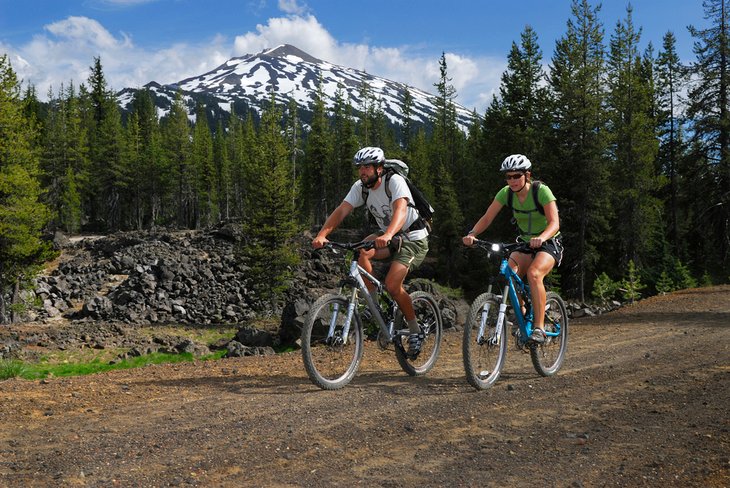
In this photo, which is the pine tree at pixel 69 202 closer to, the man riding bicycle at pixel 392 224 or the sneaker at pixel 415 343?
the man riding bicycle at pixel 392 224

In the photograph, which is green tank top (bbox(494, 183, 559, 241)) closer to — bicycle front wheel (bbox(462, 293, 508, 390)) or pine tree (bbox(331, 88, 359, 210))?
bicycle front wheel (bbox(462, 293, 508, 390))

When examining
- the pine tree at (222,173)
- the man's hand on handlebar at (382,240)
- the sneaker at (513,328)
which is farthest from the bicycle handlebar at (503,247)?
the pine tree at (222,173)

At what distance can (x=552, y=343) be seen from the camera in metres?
6.99

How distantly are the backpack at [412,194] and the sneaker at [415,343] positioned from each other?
1.20 m

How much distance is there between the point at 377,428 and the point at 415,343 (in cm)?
189

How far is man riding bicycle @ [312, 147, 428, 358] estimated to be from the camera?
19.4 ft

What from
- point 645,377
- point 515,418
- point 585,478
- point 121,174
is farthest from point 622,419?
point 121,174

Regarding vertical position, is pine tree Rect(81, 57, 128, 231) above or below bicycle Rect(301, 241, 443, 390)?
above

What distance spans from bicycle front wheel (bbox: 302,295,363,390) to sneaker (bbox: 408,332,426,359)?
63 centimetres

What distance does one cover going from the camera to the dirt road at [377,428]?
3.71 metres

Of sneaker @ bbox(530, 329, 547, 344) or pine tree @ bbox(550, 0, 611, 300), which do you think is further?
pine tree @ bbox(550, 0, 611, 300)

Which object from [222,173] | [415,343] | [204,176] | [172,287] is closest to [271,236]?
[172,287]

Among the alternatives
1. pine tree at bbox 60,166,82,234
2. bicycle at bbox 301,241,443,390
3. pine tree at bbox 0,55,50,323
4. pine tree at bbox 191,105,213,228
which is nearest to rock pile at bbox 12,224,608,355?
pine tree at bbox 0,55,50,323

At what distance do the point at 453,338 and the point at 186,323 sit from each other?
25.6 m
